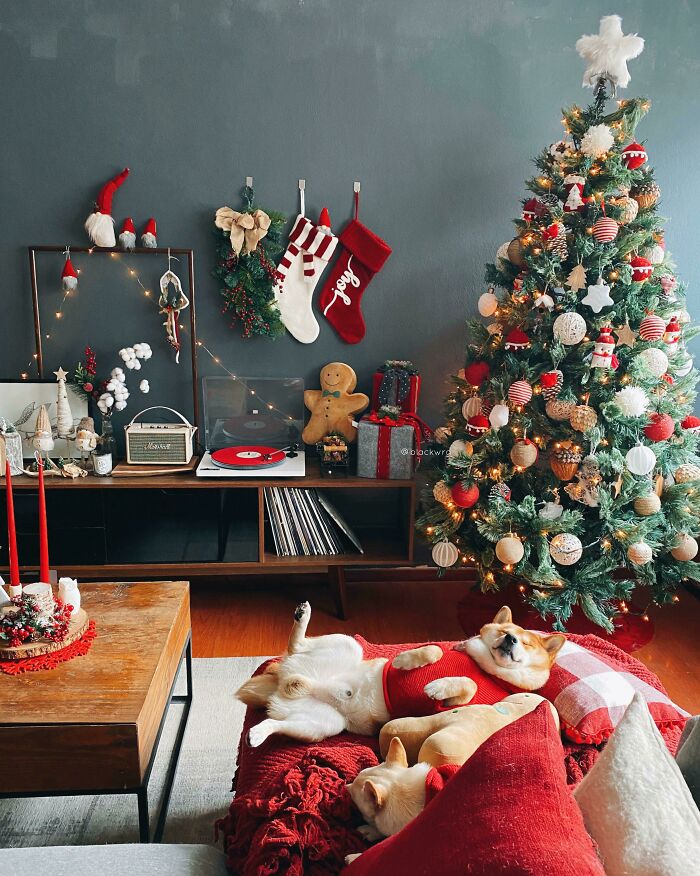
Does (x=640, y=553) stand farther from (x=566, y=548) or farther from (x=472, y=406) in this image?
(x=472, y=406)

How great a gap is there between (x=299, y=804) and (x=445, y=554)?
57.4 inches

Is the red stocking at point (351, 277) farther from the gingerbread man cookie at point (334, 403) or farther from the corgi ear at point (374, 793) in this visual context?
the corgi ear at point (374, 793)

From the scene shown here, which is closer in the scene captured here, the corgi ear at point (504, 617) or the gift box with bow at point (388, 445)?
the corgi ear at point (504, 617)

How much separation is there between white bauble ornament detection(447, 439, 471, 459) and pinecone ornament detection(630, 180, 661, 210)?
3.33ft

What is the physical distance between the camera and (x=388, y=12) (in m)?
2.63

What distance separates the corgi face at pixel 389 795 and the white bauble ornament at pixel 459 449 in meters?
1.40

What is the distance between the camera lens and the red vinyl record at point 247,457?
8.78ft

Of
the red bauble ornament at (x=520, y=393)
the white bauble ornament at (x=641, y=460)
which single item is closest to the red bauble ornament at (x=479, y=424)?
the red bauble ornament at (x=520, y=393)

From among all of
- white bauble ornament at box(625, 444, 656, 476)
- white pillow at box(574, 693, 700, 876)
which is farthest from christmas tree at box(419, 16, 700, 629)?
white pillow at box(574, 693, 700, 876)

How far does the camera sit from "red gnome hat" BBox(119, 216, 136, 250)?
8.82ft

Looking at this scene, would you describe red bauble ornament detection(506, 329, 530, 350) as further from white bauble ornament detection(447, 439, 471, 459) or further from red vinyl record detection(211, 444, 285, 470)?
red vinyl record detection(211, 444, 285, 470)

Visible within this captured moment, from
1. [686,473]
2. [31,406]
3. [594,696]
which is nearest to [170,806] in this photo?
[594,696]

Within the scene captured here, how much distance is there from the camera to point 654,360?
227 centimetres

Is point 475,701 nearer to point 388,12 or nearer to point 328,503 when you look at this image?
point 328,503
